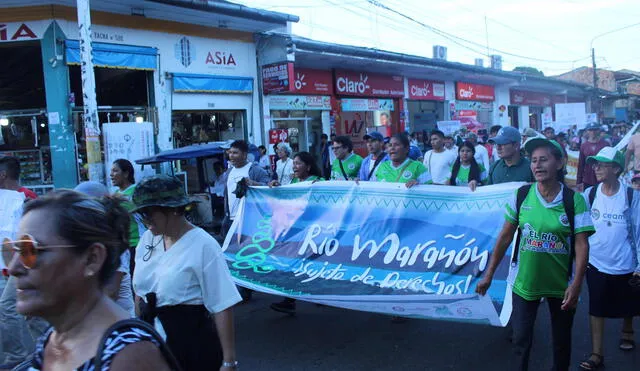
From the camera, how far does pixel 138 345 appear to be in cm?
150

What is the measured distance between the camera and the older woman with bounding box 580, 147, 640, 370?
459cm

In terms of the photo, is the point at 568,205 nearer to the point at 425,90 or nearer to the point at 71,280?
the point at 71,280

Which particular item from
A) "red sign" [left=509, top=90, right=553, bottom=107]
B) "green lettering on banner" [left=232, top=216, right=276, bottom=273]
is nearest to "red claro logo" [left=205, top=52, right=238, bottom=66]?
"green lettering on banner" [left=232, top=216, right=276, bottom=273]

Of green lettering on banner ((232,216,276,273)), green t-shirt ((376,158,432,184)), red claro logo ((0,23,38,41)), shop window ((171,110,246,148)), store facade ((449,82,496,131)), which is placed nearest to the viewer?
green lettering on banner ((232,216,276,273))

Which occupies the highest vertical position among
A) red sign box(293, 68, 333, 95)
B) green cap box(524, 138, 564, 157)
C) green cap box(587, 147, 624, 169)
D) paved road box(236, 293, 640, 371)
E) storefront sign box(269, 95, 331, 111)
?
red sign box(293, 68, 333, 95)

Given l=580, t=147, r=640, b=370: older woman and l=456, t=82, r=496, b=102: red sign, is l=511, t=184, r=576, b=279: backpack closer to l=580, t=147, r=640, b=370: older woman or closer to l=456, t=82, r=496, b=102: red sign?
l=580, t=147, r=640, b=370: older woman

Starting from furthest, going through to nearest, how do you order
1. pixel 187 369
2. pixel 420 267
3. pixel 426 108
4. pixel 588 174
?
pixel 426 108 → pixel 588 174 → pixel 420 267 → pixel 187 369

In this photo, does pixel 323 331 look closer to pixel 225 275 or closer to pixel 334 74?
pixel 225 275

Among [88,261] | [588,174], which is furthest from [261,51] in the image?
[88,261]

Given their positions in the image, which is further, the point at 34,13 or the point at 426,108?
the point at 426,108

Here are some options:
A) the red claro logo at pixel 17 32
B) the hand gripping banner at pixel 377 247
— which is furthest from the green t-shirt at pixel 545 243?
the red claro logo at pixel 17 32

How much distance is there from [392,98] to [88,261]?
21.3m

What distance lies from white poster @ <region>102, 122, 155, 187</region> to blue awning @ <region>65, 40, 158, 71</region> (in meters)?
1.46

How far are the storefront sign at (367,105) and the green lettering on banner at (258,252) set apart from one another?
13.8 meters
